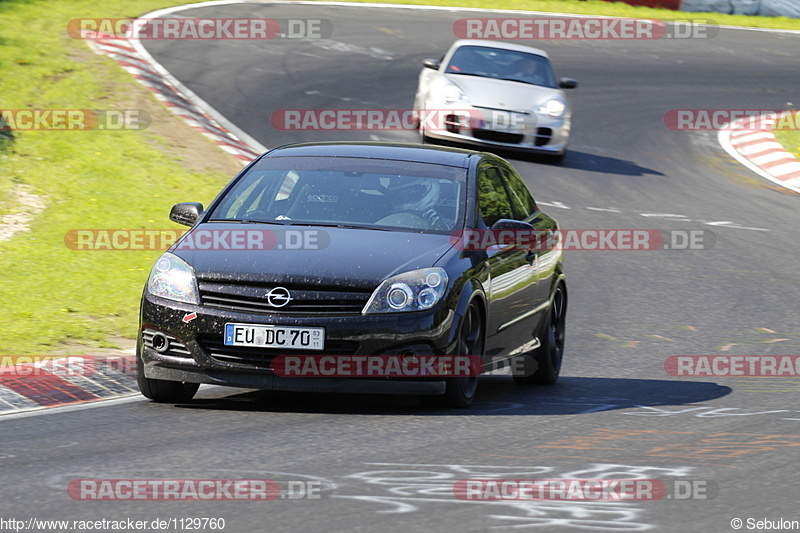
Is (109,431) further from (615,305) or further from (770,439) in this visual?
(615,305)

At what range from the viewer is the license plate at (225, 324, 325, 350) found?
289 inches

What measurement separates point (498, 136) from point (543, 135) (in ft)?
2.09

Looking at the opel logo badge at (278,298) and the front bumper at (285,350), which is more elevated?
the opel logo badge at (278,298)

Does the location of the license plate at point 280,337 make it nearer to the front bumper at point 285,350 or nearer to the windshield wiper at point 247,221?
the front bumper at point 285,350

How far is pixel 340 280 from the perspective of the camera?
746cm

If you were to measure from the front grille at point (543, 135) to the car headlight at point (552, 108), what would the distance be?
0.22m

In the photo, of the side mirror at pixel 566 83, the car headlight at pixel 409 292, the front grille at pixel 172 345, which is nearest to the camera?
the car headlight at pixel 409 292

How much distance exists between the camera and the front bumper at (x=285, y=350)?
738 centimetres


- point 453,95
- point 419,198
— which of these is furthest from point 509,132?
point 419,198

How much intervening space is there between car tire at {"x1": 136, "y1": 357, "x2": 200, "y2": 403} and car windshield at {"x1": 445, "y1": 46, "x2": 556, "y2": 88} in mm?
11716

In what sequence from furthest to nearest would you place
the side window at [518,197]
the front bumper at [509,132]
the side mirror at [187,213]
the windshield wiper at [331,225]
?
the front bumper at [509,132] → the side window at [518,197] → the side mirror at [187,213] → the windshield wiper at [331,225]

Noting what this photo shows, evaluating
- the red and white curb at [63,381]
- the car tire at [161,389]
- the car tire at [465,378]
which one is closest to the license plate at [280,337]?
the car tire at [161,389]

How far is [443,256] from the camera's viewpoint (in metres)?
7.80

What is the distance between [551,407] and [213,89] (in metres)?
13.3
